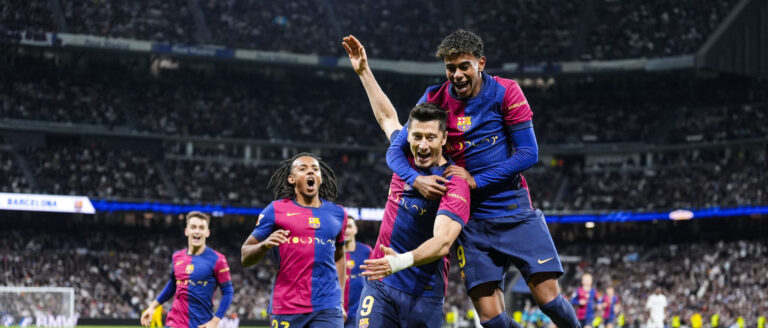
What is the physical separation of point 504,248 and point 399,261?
170cm

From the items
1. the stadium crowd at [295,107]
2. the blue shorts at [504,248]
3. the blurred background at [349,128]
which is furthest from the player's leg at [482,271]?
the stadium crowd at [295,107]

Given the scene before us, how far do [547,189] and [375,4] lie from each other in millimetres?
16138

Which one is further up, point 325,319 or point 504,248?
point 504,248

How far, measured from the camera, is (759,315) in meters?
37.3

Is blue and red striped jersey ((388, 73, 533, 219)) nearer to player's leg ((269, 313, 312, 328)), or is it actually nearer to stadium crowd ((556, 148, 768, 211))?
player's leg ((269, 313, 312, 328))

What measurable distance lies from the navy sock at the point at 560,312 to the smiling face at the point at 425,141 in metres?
1.68

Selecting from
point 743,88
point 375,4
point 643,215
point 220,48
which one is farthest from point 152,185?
point 743,88

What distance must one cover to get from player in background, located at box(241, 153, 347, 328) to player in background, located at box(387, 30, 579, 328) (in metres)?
1.90

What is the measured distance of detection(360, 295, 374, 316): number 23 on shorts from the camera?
24.2 ft

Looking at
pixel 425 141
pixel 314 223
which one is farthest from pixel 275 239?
pixel 425 141

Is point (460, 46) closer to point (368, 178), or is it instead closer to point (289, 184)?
point (289, 184)

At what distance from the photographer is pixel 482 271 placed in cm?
764

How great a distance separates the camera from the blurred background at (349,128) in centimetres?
4262

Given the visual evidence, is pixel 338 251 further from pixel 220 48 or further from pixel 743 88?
pixel 743 88
